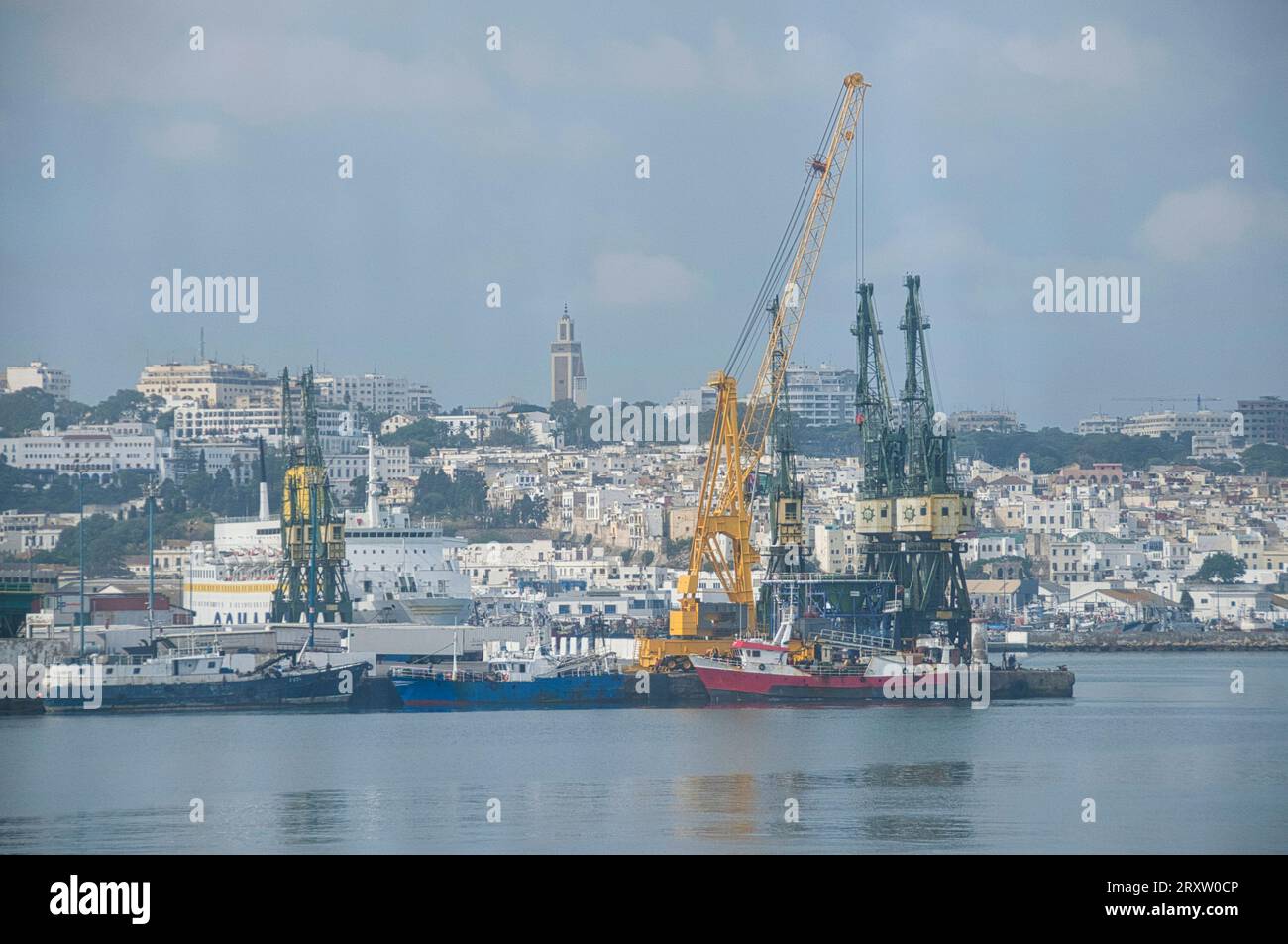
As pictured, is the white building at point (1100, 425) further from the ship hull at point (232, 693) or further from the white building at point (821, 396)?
the ship hull at point (232, 693)

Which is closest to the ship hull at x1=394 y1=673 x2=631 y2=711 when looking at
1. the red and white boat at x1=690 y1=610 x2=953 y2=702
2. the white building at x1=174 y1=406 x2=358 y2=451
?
the red and white boat at x1=690 y1=610 x2=953 y2=702

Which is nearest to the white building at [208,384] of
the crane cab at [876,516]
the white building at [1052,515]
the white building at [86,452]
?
the white building at [86,452]

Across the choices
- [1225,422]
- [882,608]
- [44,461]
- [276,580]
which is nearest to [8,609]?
[276,580]

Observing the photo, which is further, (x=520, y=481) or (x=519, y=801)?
(x=520, y=481)

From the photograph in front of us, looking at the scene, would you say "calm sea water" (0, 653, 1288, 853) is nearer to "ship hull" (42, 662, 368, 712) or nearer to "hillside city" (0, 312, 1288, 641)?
"ship hull" (42, 662, 368, 712)

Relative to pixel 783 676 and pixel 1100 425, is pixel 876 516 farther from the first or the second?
pixel 1100 425
